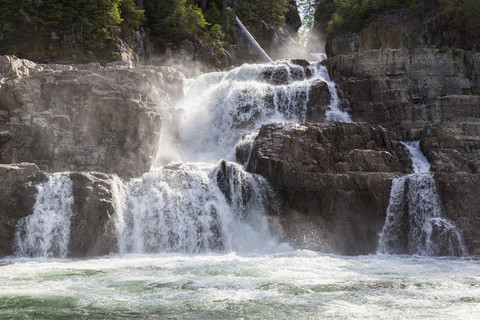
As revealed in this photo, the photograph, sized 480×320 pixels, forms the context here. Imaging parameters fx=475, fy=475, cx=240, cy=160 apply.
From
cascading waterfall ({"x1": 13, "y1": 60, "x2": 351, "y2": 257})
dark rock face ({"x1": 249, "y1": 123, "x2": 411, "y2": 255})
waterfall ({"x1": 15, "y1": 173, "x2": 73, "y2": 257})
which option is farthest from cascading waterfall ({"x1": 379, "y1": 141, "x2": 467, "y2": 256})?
waterfall ({"x1": 15, "y1": 173, "x2": 73, "y2": 257})

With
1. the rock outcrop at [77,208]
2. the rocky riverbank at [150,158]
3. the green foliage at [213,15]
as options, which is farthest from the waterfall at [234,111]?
the green foliage at [213,15]

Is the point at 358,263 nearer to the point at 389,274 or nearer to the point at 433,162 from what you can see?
the point at 389,274

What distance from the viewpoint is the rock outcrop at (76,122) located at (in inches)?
761

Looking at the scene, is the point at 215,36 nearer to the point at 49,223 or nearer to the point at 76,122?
the point at 76,122

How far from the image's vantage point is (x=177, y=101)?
26562 millimetres

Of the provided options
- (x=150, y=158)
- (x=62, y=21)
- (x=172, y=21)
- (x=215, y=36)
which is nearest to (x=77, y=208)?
(x=150, y=158)

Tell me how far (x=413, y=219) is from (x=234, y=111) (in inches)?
459

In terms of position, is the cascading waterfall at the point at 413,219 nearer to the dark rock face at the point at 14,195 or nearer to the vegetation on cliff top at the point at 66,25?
the dark rock face at the point at 14,195

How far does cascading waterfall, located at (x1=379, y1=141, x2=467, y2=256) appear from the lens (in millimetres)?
17797

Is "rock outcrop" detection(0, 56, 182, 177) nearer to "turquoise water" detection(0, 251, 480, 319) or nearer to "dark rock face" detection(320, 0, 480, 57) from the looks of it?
"turquoise water" detection(0, 251, 480, 319)

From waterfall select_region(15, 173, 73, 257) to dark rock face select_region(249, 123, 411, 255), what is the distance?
25.0 feet

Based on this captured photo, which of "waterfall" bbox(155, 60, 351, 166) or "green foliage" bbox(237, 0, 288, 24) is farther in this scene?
"green foliage" bbox(237, 0, 288, 24)

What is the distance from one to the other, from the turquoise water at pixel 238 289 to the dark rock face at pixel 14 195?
1.28m

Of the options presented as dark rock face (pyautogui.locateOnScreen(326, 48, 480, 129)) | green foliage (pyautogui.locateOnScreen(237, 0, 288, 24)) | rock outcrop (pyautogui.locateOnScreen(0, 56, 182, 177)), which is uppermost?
green foliage (pyautogui.locateOnScreen(237, 0, 288, 24))
